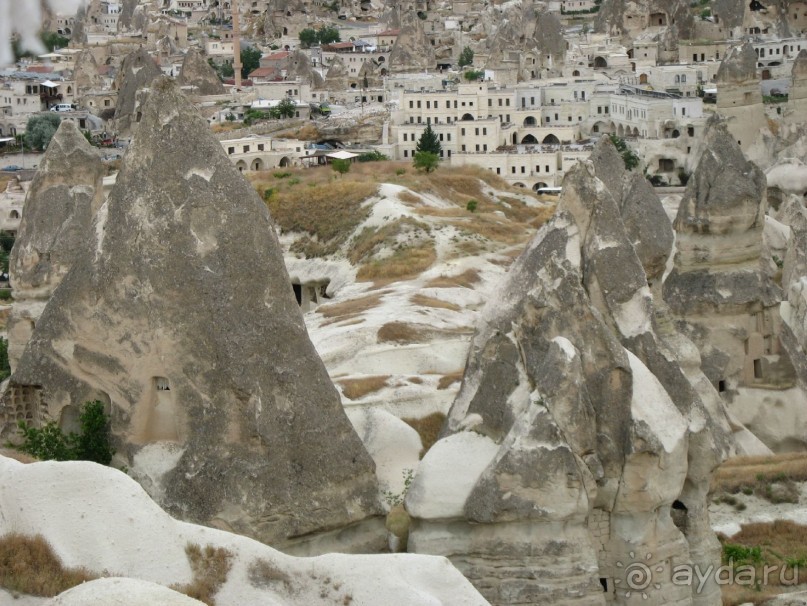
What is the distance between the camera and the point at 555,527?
53.9 ft

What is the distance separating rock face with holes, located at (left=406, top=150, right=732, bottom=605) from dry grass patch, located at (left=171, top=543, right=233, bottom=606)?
276cm

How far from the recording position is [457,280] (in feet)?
122

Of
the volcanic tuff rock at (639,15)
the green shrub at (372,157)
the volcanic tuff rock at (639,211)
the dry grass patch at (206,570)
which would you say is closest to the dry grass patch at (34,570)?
the dry grass patch at (206,570)

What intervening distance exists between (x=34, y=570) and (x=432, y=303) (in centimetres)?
2016

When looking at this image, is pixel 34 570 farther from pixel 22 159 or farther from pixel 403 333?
pixel 22 159

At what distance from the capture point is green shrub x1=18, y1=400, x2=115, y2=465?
17.1 metres

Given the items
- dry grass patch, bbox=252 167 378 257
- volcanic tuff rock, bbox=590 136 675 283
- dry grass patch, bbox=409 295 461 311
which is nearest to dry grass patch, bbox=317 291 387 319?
dry grass patch, bbox=409 295 461 311

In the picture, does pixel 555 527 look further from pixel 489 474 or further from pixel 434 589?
pixel 434 589

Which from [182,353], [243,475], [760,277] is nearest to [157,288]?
[182,353]

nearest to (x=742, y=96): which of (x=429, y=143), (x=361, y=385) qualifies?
(x=429, y=143)

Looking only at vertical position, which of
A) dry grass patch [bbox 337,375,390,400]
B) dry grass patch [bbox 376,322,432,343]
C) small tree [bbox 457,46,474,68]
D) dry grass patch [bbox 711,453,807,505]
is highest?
dry grass patch [bbox 337,375,390,400]

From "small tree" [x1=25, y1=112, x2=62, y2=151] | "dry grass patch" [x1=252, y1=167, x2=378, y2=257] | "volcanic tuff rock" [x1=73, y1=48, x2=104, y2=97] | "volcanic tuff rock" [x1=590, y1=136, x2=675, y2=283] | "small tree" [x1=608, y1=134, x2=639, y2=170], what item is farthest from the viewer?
"volcanic tuff rock" [x1=73, y1=48, x2=104, y2=97]

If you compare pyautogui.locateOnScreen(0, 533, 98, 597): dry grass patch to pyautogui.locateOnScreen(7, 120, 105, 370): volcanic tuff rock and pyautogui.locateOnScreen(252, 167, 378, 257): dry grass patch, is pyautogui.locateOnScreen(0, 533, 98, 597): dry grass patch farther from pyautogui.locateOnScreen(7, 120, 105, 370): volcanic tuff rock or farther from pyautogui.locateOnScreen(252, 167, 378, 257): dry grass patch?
pyautogui.locateOnScreen(252, 167, 378, 257): dry grass patch

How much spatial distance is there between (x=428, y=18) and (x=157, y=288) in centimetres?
9682
